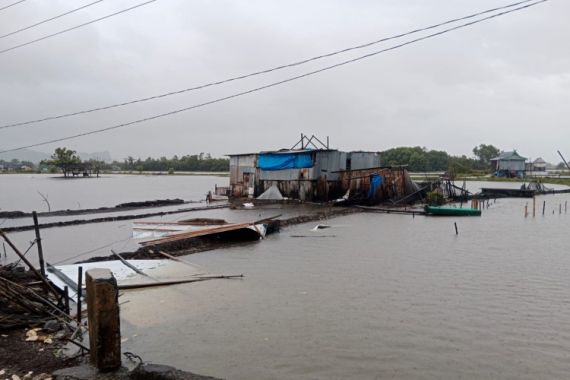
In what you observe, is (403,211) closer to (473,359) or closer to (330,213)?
(330,213)

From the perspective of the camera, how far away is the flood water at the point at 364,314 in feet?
23.6

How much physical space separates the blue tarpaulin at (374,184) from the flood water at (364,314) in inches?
666

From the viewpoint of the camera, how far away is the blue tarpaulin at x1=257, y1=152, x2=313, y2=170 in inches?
1399

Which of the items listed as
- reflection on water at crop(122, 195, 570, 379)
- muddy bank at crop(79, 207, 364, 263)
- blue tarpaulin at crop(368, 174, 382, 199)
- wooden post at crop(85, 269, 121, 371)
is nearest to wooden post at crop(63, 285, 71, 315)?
reflection on water at crop(122, 195, 570, 379)

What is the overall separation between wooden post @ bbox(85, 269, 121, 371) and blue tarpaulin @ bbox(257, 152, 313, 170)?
97.2 feet

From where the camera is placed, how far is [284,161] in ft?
121

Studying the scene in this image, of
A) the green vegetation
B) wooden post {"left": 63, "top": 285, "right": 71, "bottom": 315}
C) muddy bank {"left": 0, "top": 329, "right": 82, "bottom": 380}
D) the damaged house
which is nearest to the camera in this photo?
muddy bank {"left": 0, "top": 329, "right": 82, "bottom": 380}

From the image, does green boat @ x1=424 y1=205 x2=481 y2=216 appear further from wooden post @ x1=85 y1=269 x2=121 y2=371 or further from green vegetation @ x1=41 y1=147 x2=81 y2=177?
green vegetation @ x1=41 y1=147 x2=81 y2=177

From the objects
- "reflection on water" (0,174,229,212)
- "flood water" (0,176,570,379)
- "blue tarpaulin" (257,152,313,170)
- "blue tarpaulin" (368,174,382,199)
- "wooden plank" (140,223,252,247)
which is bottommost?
"reflection on water" (0,174,229,212)

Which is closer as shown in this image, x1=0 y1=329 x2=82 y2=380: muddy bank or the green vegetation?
x1=0 y1=329 x2=82 y2=380: muddy bank

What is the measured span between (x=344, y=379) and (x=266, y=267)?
7420 mm

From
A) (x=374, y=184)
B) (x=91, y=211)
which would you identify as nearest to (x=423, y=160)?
(x=374, y=184)

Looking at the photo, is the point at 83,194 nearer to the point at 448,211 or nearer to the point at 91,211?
the point at 91,211

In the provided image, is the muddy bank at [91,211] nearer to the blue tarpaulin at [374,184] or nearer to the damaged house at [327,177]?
the damaged house at [327,177]
